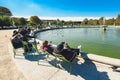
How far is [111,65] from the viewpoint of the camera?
6246mm

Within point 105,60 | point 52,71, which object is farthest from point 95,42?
→ point 52,71

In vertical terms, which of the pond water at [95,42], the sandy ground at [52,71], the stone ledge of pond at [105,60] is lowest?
the pond water at [95,42]

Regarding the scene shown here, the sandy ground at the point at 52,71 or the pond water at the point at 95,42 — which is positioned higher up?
the sandy ground at the point at 52,71

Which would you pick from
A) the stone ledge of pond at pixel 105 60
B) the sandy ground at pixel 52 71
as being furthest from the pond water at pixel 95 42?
the sandy ground at pixel 52 71

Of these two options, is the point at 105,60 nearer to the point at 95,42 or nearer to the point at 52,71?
the point at 52,71

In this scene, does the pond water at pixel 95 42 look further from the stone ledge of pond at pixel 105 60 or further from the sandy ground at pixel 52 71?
the sandy ground at pixel 52 71

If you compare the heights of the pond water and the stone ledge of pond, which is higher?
the stone ledge of pond

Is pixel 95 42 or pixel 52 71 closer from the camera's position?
pixel 52 71

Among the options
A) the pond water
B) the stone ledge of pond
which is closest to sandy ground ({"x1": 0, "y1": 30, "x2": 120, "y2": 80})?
the stone ledge of pond

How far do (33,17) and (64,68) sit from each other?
6501 centimetres

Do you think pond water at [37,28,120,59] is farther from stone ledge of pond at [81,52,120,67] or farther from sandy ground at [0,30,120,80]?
sandy ground at [0,30,120,80]

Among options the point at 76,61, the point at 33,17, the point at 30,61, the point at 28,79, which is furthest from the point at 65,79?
the point at 33,17

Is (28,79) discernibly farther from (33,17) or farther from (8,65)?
(33,17)

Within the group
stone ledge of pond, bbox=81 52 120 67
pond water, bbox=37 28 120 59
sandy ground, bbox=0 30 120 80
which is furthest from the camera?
pond water, bbox=37 28 120 59
